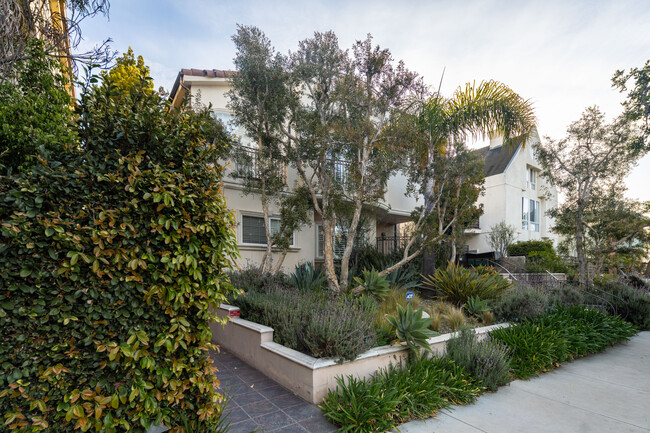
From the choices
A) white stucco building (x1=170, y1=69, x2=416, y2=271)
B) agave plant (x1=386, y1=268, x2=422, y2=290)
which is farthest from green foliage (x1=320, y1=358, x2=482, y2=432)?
white stucco building (x1=170, y1=69, x2=416, y2=271)

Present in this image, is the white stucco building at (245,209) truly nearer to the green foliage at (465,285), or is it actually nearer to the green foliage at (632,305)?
the green foliage at (465,285)

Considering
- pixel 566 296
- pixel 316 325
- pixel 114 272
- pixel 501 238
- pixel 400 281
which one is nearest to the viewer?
pixel 114 272

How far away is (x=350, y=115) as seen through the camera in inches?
343

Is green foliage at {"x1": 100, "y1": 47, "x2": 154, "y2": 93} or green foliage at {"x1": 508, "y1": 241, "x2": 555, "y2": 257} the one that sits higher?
green foliage at {"x1": 100, "y1": 47, "x2": 154, "y2": 93}

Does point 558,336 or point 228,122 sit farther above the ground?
point 228,122

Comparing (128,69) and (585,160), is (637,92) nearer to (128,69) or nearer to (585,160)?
(585,160)

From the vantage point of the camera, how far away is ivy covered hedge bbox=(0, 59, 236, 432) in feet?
7.52

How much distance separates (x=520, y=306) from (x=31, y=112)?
855 cm

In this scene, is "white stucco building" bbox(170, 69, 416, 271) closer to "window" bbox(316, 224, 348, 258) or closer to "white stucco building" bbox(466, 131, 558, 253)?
"window" bbox(316, 224, 348, 258)

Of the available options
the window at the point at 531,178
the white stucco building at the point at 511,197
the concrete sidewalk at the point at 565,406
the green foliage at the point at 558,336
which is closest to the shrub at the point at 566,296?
the green foliage at the point at 558,336

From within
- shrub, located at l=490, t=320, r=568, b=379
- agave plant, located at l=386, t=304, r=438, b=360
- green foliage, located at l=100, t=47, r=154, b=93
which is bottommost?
shrub, located at l=490, t=320, r=568, b=379

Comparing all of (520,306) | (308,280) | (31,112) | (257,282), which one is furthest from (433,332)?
(31,112)

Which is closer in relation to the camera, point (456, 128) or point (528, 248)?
point (456, 128)

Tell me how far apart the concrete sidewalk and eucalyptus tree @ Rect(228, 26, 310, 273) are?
20.2 feet
